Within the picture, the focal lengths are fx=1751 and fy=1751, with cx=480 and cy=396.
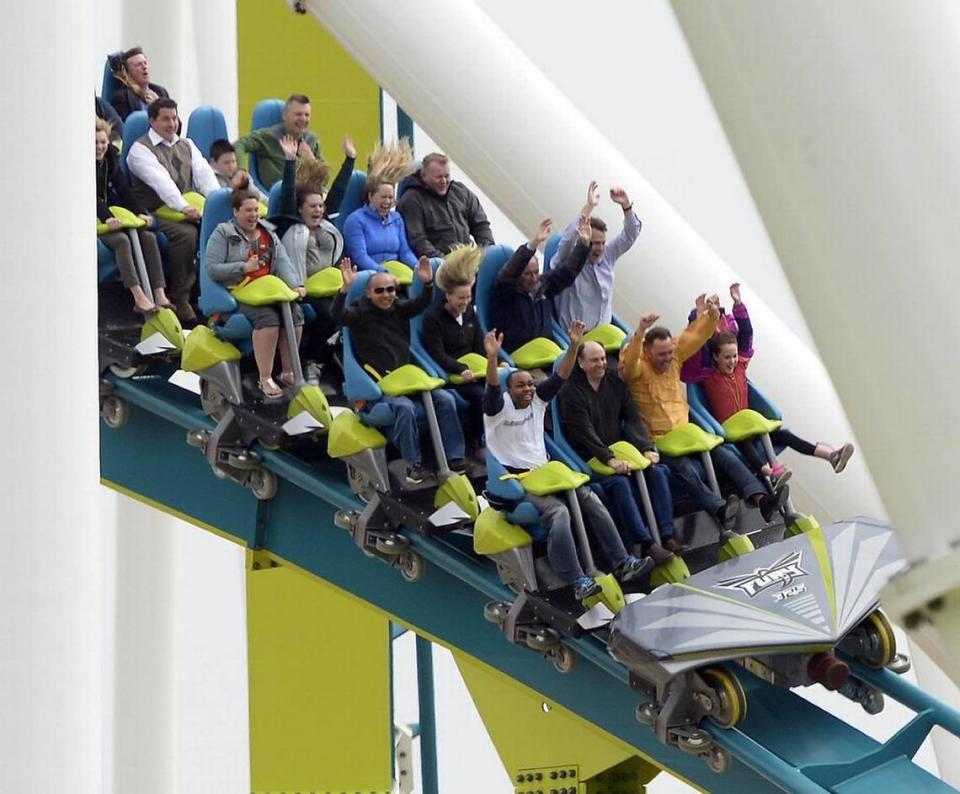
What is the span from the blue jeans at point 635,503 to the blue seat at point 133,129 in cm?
256

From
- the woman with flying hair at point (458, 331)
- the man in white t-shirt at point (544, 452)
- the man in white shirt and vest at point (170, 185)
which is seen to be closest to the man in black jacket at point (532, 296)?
the woman with flying hair at point (458, 331)

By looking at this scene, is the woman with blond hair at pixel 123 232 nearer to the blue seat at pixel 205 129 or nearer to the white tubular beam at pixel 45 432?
the blue seat at pixel 205 129

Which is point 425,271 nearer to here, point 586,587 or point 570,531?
point 570,531

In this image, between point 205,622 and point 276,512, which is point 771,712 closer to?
point 276,512

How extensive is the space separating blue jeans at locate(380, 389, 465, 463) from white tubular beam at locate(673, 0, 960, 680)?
470 centimetres

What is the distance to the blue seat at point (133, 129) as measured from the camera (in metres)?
7.38

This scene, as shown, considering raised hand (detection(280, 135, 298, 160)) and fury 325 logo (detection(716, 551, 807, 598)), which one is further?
raised hand (detection(280, 135, 298, 160))

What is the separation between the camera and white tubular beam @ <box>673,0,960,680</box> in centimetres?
165

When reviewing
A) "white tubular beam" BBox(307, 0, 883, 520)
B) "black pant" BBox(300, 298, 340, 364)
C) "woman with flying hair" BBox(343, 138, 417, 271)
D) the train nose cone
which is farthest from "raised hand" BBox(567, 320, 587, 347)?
"white tubular beam" BBox(307, 0, 883, 520)

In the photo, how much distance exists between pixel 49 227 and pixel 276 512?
95.9 inches

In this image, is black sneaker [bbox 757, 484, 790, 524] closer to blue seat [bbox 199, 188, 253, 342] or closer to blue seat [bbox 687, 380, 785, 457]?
blue seat [bbox 687, 380, 785, 457]

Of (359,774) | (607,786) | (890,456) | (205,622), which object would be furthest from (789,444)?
(205,622)

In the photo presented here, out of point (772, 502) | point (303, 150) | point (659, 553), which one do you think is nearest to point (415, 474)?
point (659, 553)

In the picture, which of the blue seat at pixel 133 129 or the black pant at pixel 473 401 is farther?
the blue seat at pixel 133 129
